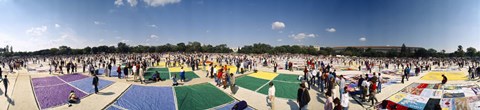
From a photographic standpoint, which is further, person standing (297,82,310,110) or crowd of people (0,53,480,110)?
crowd of people (0,53,480,110)

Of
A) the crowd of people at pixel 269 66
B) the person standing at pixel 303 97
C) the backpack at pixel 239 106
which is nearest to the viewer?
the person standing at pixel 303 97

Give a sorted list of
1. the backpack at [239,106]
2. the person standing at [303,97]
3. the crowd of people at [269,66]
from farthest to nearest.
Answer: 1. the crowd of people at [269,66]
2. the backpack at [239,106]
3. the person standing at [303,97]

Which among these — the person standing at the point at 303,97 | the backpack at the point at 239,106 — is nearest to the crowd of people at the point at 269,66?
the person standing at the point at 303,97

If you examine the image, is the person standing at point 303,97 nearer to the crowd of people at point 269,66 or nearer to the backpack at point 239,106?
the crowd of people at point 269,66

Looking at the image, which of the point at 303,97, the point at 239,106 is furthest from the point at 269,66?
the point at 303,97

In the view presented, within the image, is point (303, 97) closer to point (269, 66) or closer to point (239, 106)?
point (239, 106)

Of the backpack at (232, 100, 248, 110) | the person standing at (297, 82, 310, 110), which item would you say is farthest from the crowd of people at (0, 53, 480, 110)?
the backpack at (232, 100, 248, 110)

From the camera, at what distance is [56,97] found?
41.7 feet

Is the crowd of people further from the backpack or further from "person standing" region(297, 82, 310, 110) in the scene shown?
the backpack

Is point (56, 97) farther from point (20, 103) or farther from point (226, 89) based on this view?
point (226, 89)

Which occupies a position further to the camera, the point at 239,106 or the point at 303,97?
the point at 239,106

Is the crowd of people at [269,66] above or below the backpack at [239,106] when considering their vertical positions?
above

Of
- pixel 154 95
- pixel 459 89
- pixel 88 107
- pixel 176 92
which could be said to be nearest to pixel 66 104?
pixel 88 107

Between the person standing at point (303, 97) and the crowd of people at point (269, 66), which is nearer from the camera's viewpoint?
the person standing at point (303, 97)
